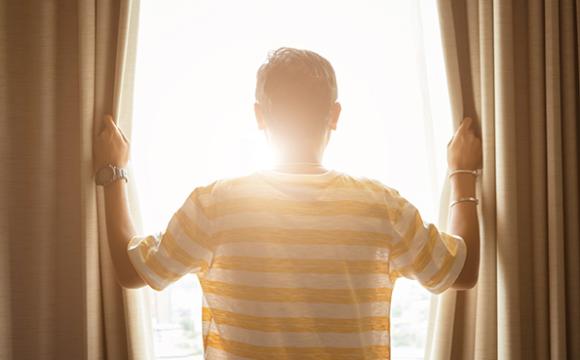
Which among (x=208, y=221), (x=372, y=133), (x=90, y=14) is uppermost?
(x=90, y=14)

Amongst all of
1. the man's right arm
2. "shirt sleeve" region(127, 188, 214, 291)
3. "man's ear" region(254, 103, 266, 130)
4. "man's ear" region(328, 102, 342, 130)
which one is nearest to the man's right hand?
the man's right arm

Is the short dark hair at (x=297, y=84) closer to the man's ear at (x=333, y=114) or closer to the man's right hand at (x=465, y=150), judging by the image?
the man's ear at (x=333, y=114)

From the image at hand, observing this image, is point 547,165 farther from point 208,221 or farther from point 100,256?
point 100,256

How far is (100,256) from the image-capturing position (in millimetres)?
1455

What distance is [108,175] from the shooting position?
1.41 m

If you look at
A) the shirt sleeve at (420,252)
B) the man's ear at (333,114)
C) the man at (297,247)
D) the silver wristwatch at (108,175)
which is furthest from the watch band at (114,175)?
the shirt sleeve at (420,252)

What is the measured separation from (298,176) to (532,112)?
0.72 meters

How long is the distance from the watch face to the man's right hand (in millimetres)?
877

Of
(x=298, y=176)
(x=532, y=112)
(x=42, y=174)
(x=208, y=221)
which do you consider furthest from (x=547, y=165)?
(x=42, y=174)

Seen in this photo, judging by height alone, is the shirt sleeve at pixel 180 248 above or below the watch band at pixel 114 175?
below

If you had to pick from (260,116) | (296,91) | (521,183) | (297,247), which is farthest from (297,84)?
(521,183)

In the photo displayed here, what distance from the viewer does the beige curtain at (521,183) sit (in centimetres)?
144

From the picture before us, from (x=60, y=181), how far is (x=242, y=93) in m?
0.59

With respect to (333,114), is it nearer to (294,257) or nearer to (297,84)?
(297,84)
